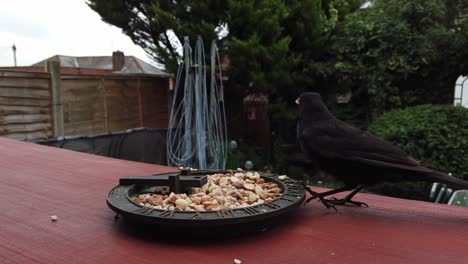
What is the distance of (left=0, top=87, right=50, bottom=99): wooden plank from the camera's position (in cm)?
497

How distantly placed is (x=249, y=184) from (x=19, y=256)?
0.59 meters

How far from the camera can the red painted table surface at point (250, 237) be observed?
0.71 metres

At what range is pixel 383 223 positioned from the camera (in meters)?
0.92

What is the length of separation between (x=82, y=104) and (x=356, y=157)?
223 inches

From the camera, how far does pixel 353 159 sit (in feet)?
3.48

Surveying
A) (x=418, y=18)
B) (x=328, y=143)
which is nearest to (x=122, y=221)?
(x=328, y=143)

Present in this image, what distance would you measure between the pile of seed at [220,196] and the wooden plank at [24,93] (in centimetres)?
494

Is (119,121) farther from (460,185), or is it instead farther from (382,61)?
(460,185)

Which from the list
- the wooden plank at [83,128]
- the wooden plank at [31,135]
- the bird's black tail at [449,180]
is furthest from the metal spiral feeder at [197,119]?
the bird's black tail at [449,180]

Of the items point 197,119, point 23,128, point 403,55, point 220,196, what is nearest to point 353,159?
point 220,196

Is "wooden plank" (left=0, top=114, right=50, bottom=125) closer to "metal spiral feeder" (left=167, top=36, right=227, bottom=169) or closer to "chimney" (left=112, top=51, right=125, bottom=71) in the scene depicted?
"metal spiral feeder" (left=167, top=36, right=227, bottom=169)

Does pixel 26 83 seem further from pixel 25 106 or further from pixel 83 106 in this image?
pixel 83 106

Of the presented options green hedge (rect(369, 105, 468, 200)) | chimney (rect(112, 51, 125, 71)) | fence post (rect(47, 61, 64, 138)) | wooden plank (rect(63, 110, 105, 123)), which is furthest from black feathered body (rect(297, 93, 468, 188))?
chimney (rect(112, 51, 125, 71))

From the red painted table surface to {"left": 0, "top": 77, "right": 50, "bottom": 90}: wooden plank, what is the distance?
14.8 feet
